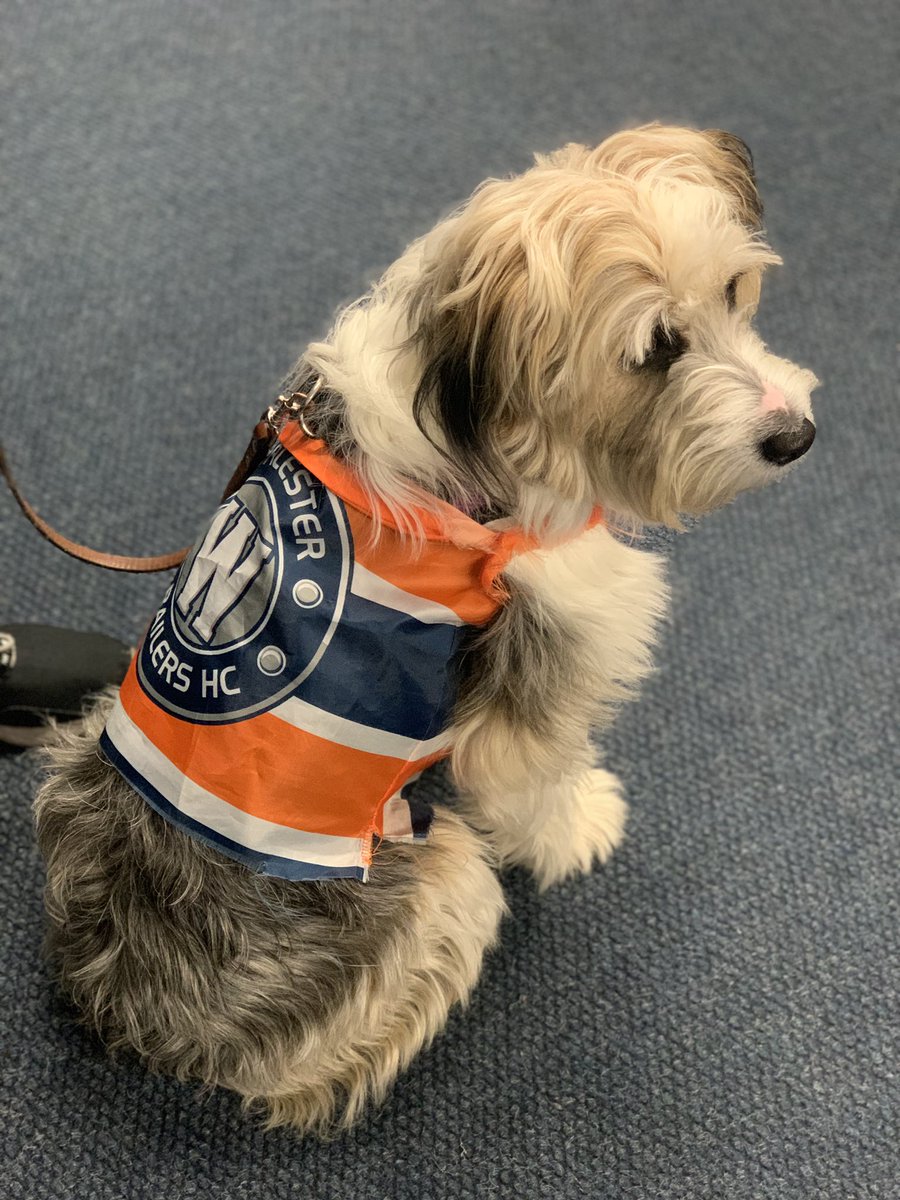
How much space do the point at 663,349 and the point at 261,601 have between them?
18.9 inches

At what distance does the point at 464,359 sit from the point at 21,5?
8.83 ft

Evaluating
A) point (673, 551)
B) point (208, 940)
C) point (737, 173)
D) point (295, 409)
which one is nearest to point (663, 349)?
point (737, 173)

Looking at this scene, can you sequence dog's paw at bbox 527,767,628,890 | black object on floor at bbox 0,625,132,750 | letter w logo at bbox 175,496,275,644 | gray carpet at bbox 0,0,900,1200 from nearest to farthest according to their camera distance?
letter w logo at bbox 175,496,275,644 < gray carpet at bbox 0,0,900,1200 < dog's paw at bbox 527,767,628,890 < black object on floor at bbox 0,625,132,750

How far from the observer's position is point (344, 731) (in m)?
1.03

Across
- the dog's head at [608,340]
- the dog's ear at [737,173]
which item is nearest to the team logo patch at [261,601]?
the dog's head at [608,340]

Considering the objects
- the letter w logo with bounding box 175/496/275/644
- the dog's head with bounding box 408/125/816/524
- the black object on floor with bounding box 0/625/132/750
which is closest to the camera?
the dog's head with bounding box 408/125/816/524

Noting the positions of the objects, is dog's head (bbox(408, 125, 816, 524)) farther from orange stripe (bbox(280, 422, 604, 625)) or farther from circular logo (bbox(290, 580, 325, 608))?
circular logo (bbox(290, 580, 325, 608))

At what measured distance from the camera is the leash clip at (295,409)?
1050 millimetres

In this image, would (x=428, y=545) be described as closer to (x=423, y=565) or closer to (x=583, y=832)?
(x=423, y=565)

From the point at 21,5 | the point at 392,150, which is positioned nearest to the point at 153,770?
the point at 392,150

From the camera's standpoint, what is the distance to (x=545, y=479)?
39.1 inches

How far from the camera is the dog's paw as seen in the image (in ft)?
4.71

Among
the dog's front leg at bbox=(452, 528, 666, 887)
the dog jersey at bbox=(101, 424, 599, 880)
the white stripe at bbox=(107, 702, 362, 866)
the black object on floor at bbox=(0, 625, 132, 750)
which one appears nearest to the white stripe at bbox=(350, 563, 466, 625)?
the dog jersey at bbox=(101, 424, 599, 880)

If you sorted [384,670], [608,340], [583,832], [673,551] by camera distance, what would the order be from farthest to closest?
[673,551] < [583,832] < [384,670] < [608,340]
